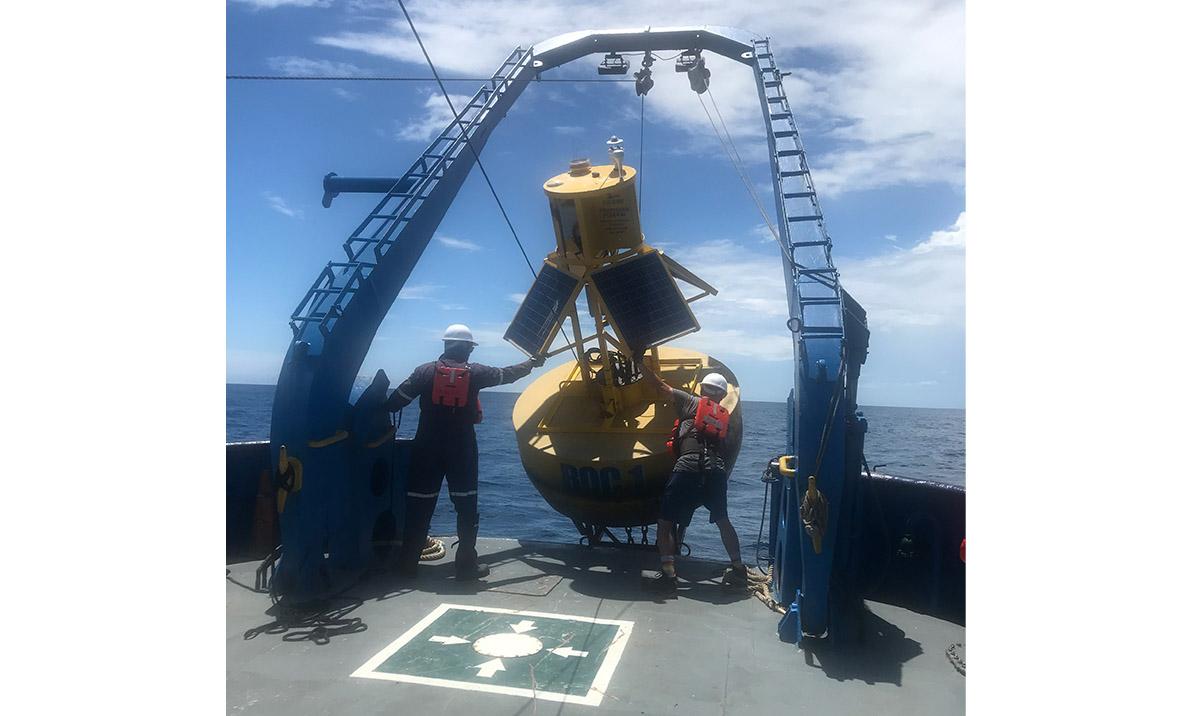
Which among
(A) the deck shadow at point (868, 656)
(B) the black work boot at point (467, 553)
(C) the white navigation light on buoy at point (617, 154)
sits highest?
(C) the white navigation light on buoy at point (617, 154)

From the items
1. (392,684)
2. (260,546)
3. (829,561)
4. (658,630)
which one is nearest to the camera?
(392,684)

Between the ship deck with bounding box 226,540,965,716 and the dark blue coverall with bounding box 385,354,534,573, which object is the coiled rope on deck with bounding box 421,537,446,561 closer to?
the dark blue coverall with bounding box 385,354,534,573

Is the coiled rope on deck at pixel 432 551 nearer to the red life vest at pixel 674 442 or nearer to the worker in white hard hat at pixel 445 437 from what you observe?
the worker in white hard hat at pixel 445 437

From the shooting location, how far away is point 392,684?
3971 millimetres

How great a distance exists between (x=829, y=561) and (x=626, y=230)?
10.2ft

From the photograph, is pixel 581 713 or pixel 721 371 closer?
pixel 581 713

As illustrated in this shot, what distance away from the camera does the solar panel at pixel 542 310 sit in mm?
6297

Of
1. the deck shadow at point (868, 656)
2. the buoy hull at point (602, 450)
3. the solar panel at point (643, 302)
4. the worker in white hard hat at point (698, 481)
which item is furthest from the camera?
the buoy hull at point (602, 450)

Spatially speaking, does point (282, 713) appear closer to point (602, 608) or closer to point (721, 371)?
point (602, 608)

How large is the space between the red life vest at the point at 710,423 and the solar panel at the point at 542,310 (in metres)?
1.45

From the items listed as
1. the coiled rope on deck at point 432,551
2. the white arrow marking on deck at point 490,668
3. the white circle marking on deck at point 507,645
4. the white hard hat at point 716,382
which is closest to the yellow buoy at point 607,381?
the white hard hat at point 716,382

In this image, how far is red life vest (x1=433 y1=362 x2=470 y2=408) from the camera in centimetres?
598

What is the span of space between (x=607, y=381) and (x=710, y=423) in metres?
1.30

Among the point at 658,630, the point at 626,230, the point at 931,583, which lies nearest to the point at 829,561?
the point at 658,630
